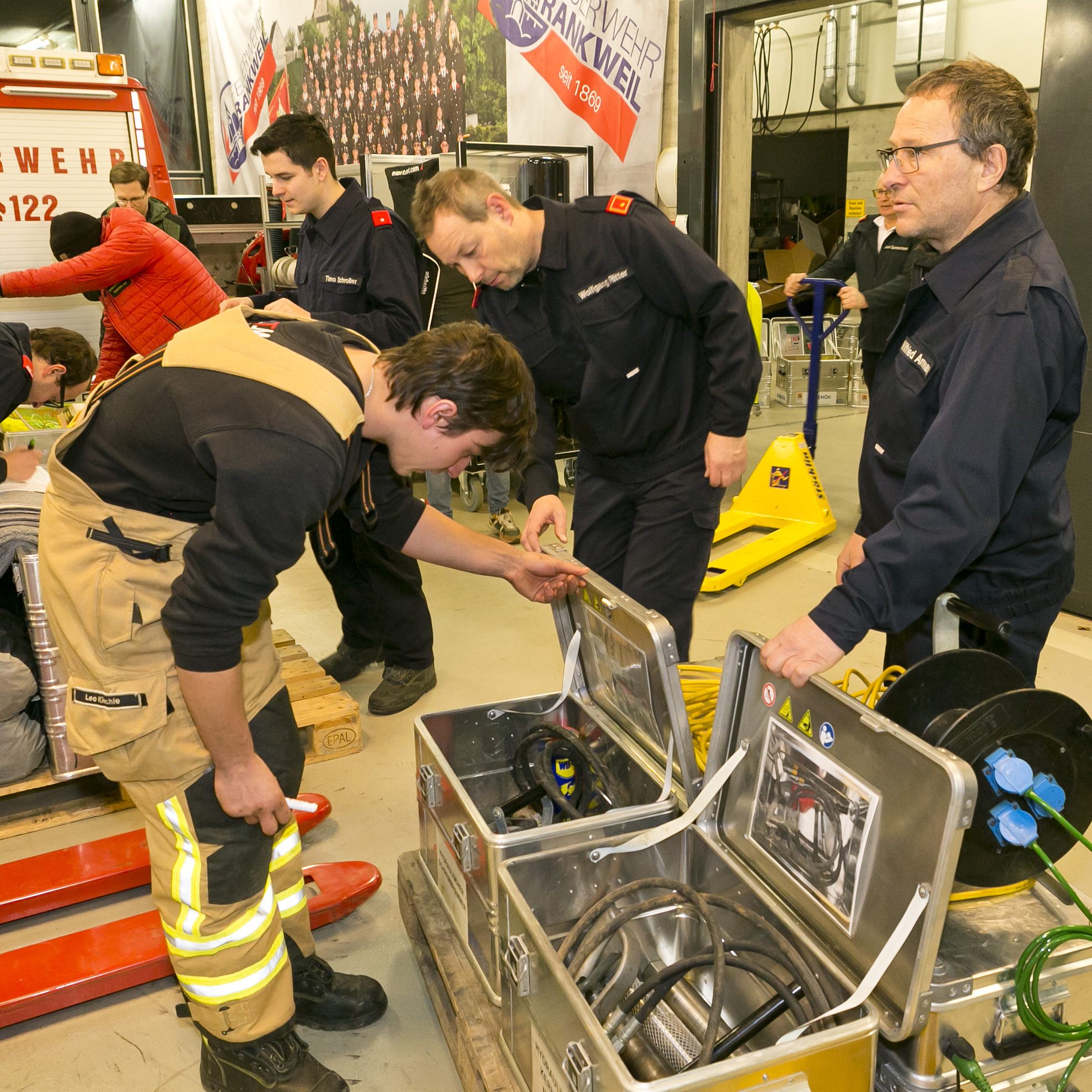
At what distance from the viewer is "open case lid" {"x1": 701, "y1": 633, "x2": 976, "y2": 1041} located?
1.32 m

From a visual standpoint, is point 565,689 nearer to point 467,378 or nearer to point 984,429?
point 467,378

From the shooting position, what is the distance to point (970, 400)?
1672 millimetres

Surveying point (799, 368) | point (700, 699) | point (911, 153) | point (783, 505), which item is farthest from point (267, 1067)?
point (799, 368)

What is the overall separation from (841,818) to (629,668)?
23.8 inches

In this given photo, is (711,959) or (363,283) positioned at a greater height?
(363,283)

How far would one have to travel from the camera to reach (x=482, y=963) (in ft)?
6.45

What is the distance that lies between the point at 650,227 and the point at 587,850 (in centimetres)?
152

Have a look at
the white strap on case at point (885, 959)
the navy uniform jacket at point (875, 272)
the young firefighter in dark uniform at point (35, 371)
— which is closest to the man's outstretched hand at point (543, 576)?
the white strap on case at point (885, 959)

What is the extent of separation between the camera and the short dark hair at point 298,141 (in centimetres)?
342

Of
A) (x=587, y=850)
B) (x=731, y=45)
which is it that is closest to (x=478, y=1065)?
(x=587, y=850)

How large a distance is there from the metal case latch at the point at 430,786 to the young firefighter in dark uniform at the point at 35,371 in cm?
157

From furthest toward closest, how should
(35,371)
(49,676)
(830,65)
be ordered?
1. (830,65)
2. (35,371)
3. (49,676)

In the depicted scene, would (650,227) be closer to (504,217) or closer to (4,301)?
(504,217)

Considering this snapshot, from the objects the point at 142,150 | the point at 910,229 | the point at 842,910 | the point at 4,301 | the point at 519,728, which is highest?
the point at 142,150
